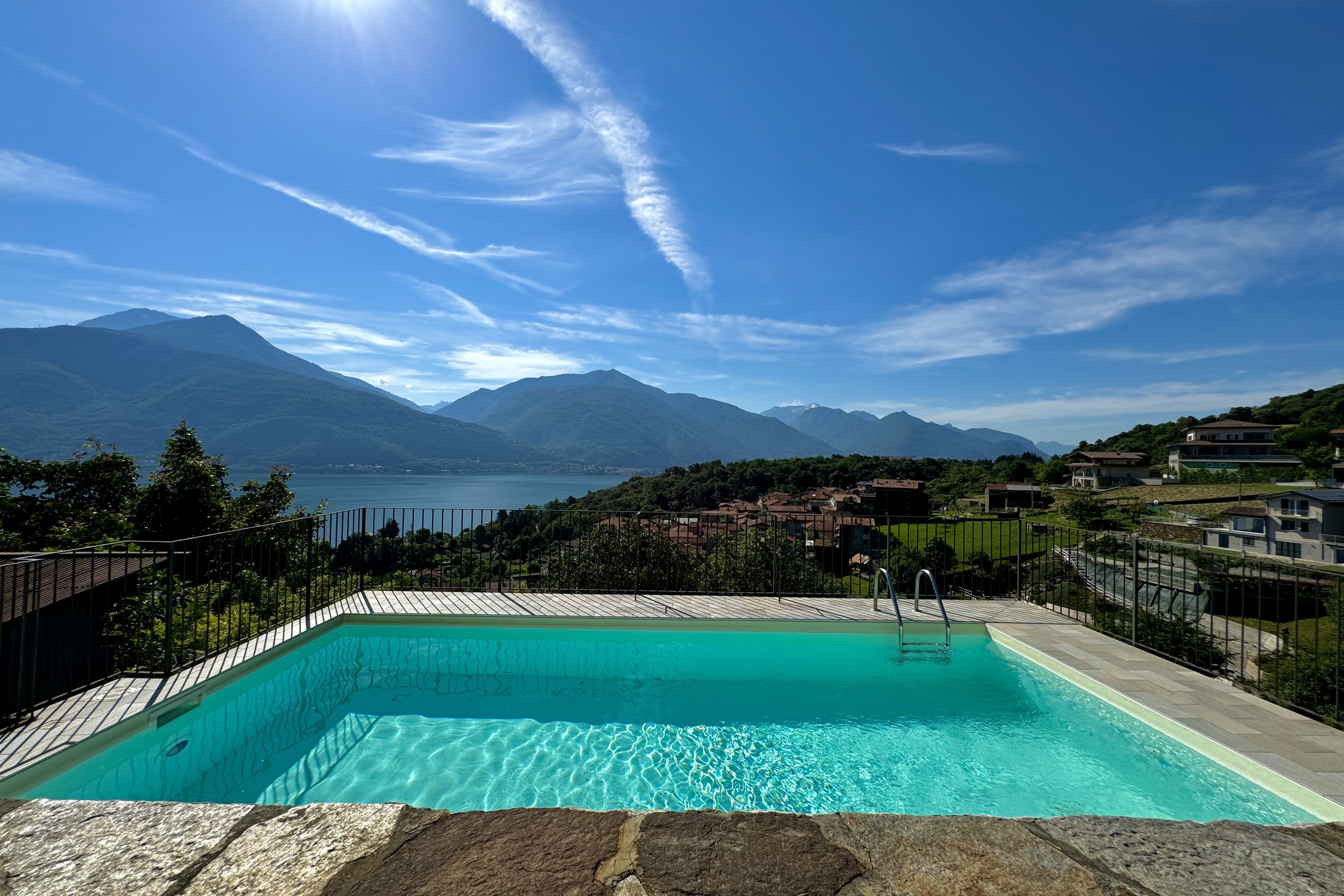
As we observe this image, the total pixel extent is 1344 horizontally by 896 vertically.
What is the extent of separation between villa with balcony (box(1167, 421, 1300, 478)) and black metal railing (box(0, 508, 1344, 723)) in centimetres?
7452

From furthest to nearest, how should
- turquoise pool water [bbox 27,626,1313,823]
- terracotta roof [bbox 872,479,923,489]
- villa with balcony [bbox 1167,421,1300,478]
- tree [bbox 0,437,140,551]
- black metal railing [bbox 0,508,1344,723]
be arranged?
1. villa with balcony [bbox 1167,421,1300,478]
2. terracotta roof [bbox 872,479,923,489]
3. tree [bbox 0,437,140,551]
4. black metal railing [bbox 0,508,1344,723]
5. turquoise pool water [bbox 27,626,1313,823]

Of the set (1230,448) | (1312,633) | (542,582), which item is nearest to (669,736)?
(542,582)

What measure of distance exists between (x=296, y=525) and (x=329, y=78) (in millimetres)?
6434

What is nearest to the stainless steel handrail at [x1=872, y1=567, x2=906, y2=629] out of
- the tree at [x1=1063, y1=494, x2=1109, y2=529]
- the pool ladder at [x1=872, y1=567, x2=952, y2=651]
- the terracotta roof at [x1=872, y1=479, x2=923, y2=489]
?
the pool ladder at [x1=872, y1=567, x2=952, y2=651]

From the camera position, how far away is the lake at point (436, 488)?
59.2 meters

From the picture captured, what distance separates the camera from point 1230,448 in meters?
62.9

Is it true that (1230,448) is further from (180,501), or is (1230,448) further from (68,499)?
(68,499)

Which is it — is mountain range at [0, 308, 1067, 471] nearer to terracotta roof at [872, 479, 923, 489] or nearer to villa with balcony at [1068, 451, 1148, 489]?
villa with balcony at [1068, 451, 1148, 489]

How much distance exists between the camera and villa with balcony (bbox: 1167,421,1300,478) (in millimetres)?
62188

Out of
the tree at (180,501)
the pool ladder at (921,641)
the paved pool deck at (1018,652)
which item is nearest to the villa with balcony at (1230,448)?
the paved pool deck at (1018,652)

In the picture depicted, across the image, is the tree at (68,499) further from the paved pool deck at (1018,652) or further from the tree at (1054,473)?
the tree at (1054,473)

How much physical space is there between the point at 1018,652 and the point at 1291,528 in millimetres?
58131

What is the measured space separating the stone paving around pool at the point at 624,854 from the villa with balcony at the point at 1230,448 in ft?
269

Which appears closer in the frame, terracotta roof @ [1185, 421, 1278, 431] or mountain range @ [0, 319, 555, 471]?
terracotta roof @ [1185, 421, 1278, 431]
